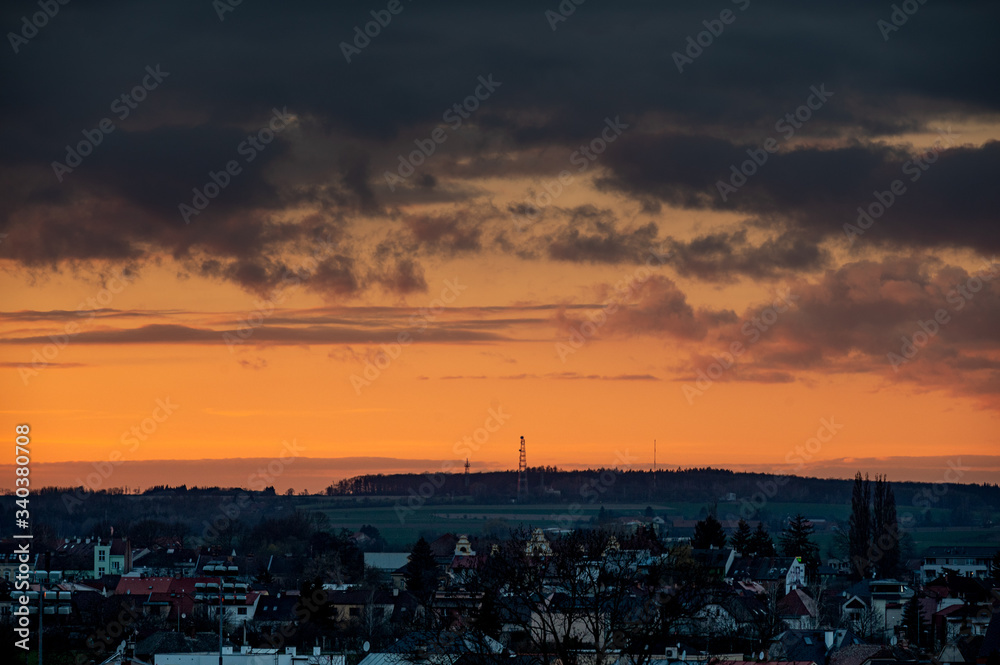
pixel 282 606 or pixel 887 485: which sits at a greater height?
pixel 887 485

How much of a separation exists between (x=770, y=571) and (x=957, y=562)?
60019 millimetres

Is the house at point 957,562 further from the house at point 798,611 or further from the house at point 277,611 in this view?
the house at point 277,611

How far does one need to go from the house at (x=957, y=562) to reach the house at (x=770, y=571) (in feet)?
76.3

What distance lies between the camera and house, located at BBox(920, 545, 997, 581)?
473 feet

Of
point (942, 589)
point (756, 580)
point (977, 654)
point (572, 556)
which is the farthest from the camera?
point (756, 580)

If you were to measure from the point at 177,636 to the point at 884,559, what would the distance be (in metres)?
84.7

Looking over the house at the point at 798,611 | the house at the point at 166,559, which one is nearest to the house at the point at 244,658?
the house at the point at 798,611

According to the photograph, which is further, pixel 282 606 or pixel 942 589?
pixel 942 589

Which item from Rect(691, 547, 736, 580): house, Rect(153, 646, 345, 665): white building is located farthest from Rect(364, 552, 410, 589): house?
Rect(153, 646, 345, 665): white building

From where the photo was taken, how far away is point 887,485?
148000 mm

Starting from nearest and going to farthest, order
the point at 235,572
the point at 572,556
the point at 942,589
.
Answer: the point at 572,556 < the point at 942,589 < the point at 235,572

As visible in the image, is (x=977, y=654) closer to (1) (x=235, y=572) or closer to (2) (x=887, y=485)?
(1) (x=235, y=572)

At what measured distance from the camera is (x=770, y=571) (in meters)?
117

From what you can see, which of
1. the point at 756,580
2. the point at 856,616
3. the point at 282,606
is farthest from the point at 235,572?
the point at 856,616
